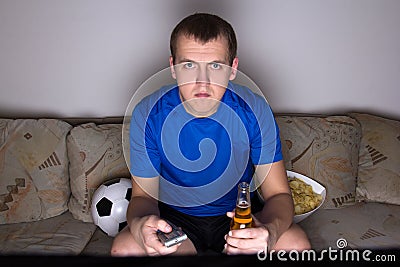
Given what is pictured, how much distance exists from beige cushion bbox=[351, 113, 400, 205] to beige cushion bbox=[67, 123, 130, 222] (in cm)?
101

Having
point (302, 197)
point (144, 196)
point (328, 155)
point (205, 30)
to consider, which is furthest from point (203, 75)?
point (328, 155)

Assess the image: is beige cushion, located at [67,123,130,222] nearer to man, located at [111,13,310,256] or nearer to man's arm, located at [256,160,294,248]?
man, located at [111,13,310,256]

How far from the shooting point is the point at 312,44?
2201 mm

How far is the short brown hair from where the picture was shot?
1.55m

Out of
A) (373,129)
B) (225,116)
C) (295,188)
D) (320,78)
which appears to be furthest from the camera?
(320,78)

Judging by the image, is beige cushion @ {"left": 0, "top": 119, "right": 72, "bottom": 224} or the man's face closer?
the man's face

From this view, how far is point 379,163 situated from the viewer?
6.75 ft

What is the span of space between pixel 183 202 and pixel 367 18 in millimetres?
1227

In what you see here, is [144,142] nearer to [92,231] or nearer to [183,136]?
[183,136]

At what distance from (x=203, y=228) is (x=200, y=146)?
0.28m

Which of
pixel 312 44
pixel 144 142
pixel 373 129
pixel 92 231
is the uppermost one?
pixel 312 44

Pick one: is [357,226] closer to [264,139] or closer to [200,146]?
[264,139]

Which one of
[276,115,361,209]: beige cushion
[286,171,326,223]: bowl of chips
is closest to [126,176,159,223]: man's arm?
Answer: [286,171,326,223]: bowl of chips

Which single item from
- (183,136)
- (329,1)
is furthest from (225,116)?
(329,1)
